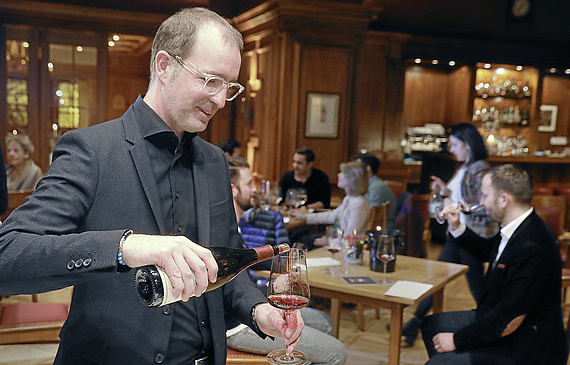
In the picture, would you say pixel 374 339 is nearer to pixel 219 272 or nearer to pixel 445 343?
pixel 445 343

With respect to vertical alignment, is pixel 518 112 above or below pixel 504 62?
below

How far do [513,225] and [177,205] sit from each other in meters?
2.15

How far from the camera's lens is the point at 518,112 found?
394 inches

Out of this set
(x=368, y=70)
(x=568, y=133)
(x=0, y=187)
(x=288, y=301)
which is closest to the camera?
(x=288, y=301)

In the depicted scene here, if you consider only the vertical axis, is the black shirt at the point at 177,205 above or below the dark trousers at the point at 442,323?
above

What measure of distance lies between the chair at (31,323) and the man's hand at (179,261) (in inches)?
77.8

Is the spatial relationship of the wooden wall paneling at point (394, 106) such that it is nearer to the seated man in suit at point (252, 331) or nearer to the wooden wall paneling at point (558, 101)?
the wooden wall paneling at point (558, 101)

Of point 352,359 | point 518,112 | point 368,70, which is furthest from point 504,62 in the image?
point 352,359

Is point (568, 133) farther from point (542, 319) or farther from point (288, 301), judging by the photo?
point (288, 301)

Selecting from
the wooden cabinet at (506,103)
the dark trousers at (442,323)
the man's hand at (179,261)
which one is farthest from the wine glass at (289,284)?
the wooden cabinet at (506,103)

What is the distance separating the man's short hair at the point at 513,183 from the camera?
2.91 m

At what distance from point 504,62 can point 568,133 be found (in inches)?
94.0

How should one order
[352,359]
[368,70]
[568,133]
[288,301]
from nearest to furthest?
[288,301]
[352,359]
[368,70]
[568,133]

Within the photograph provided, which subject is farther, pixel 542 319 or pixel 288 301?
pixel 542 319
